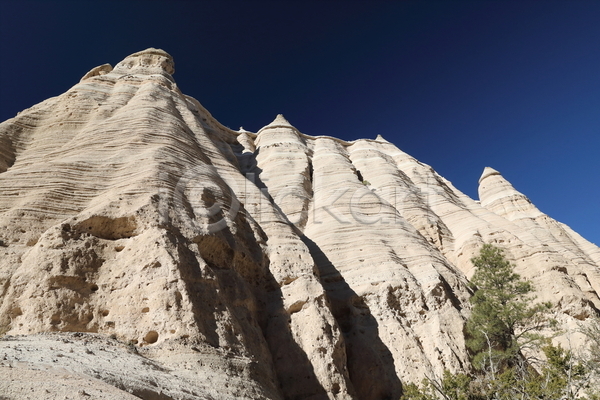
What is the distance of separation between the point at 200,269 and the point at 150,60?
26132mm

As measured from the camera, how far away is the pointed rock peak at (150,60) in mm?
31406

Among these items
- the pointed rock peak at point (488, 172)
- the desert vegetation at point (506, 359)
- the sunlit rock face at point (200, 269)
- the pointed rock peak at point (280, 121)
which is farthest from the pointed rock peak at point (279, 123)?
the pointed rock peak at point (488, 172)

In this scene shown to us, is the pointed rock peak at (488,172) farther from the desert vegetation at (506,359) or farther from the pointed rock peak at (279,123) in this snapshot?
the desert vegetation at (506,359)

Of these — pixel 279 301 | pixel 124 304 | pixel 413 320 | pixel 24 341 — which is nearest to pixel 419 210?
→ pixel 413 320

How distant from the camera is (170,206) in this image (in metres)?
12.6

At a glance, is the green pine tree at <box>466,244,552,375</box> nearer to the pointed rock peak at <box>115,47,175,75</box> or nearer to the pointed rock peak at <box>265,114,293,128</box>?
the pointed rock peak at <box>265,114,293,128</box>

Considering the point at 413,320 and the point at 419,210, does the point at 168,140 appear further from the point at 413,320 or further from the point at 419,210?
the point at 419,210

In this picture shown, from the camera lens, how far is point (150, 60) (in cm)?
3175

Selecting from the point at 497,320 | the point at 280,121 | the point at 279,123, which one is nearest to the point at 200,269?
the point at 497,320

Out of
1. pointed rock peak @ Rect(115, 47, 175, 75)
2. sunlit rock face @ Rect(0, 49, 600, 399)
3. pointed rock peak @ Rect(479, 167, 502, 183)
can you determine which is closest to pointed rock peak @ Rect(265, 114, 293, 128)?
pointed rock peak @ Rect(115, 47, 175, 75)

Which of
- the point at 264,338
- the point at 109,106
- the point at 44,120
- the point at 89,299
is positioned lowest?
the point at 264,338

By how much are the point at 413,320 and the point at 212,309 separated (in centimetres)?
895

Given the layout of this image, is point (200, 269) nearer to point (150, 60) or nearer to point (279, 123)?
point (150, 60)

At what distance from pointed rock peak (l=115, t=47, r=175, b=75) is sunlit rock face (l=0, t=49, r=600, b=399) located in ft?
19.3
